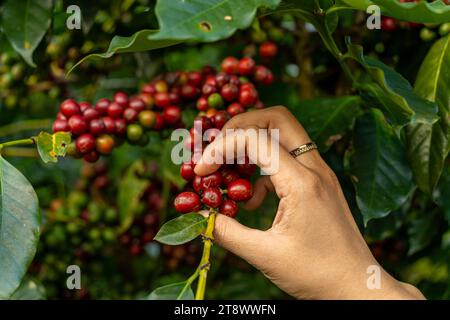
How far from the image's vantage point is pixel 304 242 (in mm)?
1042

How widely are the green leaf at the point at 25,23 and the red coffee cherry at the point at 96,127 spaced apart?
0.21 metres

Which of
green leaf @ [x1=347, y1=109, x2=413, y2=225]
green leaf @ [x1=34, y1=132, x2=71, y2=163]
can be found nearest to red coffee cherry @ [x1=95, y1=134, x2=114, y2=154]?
green leaf @ [x1=34, y1=132, x2=71, y2=163]

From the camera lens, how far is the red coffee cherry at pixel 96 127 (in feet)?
4.49

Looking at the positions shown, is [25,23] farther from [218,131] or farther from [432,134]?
[432,134]

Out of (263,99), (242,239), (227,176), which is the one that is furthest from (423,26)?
(242,239)

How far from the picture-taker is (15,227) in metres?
1.12

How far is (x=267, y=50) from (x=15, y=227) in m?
0.96

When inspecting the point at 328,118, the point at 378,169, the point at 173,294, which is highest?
the point at 328,118

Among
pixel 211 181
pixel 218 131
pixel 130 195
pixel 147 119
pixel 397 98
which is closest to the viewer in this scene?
pixel 397 98

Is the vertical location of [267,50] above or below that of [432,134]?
above

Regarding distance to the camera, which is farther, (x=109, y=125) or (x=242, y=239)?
(x=109, y=125)

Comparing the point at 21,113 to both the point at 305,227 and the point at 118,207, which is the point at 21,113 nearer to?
the point at 118,207

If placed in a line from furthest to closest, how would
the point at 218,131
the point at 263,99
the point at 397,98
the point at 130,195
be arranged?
the point at 130,195, the point at 263,99, the point at 218,131, the point at 397,98

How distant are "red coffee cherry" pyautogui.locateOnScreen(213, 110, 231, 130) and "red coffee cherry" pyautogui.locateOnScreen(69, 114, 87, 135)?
1.02 feet
